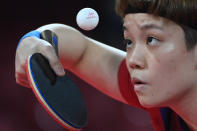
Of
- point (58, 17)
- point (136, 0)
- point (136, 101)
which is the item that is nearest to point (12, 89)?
point (58, 17)

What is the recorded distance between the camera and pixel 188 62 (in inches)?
34.7

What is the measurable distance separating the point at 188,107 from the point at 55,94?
1.26 ft

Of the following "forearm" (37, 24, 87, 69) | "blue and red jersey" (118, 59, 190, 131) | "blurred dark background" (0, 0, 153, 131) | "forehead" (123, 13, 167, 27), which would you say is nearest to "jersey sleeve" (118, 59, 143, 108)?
"blue and red jersey" (118, 59, 190, 131)

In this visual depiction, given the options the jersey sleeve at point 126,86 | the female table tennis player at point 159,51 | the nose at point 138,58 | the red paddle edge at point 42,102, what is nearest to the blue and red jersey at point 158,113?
the jersey sleeve at point 126,86

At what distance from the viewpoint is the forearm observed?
105 cm

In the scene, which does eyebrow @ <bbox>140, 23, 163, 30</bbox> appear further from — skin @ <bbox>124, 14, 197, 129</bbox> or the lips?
the lips

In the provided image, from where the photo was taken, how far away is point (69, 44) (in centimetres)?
107

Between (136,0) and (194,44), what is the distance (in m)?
0.18

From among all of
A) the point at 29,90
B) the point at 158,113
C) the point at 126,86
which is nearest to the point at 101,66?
the point at 126,86

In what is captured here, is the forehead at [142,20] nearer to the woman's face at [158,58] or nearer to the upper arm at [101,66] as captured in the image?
the woman's face at [158,58]

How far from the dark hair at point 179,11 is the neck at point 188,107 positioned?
0.14 m

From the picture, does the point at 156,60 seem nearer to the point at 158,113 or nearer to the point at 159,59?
the point at 159,59


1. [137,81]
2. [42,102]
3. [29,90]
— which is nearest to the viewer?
[42,102]

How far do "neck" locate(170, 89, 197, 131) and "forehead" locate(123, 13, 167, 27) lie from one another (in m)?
0.21
